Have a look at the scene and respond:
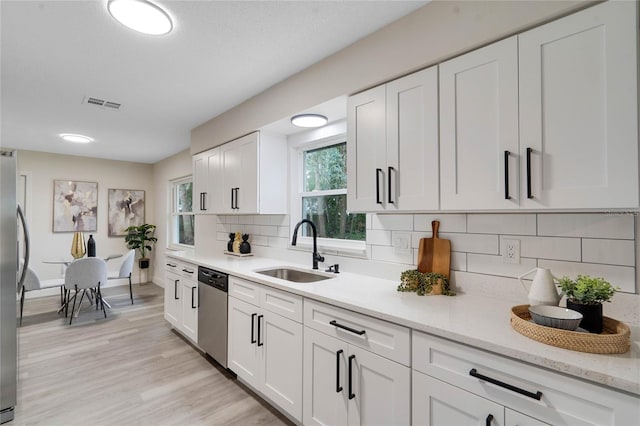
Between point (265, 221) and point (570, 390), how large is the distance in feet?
9.01

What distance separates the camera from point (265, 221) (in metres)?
3.28

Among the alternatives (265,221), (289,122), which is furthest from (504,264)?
(265,221)

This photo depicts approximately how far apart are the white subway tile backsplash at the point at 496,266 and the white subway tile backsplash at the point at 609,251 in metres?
0.22

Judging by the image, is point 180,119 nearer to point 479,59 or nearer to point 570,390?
point 479,59

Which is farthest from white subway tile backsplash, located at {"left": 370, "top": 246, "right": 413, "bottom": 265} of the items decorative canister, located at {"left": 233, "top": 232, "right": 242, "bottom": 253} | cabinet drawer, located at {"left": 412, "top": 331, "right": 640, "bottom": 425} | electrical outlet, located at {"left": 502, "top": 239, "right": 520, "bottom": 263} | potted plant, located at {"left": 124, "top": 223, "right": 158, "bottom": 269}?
potted plant, located at {"left": 124, "top": 223, "right": 158, "bottom": 269}

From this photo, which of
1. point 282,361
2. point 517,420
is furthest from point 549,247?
point 282,361

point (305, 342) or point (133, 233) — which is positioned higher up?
point (133, 233)

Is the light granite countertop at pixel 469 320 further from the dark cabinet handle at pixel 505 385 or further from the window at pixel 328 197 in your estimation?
the window at pixel 328 197

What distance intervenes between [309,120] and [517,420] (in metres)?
2.14

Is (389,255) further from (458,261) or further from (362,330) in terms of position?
(362,330)

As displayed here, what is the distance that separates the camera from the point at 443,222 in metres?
1.85

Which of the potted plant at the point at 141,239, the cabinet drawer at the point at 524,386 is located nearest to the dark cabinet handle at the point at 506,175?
the cabinet drawer at the point at 524,386

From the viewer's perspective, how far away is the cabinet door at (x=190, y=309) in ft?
9.71

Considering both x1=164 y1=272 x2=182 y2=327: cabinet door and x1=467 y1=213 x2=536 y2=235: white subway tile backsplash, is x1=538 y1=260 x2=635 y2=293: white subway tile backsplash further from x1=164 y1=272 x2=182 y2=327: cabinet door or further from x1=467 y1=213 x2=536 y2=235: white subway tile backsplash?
x1=164 y1=272 x2=182 y2=327: cabinet door
